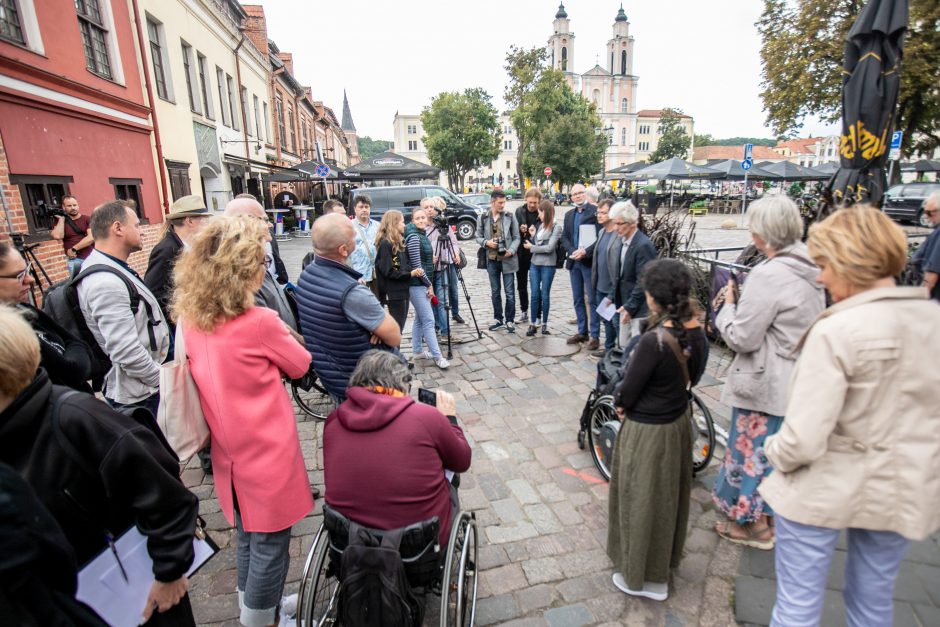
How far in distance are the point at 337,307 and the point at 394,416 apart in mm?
1201

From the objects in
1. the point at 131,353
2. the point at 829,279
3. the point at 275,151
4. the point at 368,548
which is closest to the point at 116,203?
the point at 131,353

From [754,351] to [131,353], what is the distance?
3.52 metres

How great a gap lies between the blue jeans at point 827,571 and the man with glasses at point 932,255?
3926 mm

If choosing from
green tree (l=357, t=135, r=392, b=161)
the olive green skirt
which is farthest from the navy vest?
green tree (l=357, t=135, r=392, b=161)

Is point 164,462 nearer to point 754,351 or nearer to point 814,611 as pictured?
Answer: point 814,611

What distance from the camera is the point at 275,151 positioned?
2391 centimetres

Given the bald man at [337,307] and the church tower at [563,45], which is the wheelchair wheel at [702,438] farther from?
the church tower at [563,45]

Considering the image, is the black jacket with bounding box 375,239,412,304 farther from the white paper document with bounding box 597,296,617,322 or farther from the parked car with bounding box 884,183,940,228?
the parked car with bounding box 884,183,940,228

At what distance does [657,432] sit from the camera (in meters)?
2.26

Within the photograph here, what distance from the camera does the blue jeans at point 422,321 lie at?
5.41m

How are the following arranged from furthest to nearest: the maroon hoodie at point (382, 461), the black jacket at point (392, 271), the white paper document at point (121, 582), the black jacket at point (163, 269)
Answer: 1. the black jacket at point (392, 271)
2. the black jacket at point (163, 269)
3. the maroon hoodie at point (382, 461)
4. the white paper document at point (121, 582)

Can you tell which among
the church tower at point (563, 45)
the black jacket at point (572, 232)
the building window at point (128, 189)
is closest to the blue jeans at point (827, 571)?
the black jacket at point (572, 232)

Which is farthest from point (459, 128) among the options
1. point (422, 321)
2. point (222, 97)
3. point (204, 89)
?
point (422, 321)

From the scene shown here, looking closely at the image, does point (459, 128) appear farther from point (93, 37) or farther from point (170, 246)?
point (170, 246)
